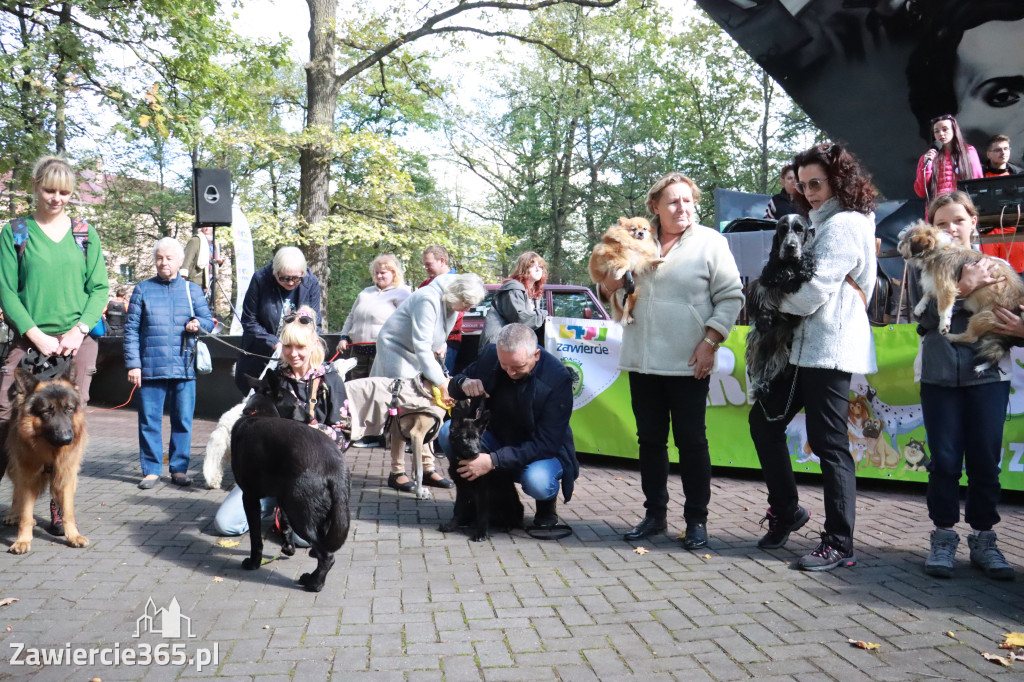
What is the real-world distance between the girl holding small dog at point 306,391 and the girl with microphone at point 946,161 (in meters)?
5.99

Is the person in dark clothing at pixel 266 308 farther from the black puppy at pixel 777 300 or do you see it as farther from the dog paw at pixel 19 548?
the black puppy at pixel 777 300

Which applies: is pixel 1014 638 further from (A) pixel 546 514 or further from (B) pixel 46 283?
(B) pixel 46 283

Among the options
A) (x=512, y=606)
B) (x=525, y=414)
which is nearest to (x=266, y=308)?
(x=525, y=414)

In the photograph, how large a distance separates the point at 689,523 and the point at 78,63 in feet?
37.8

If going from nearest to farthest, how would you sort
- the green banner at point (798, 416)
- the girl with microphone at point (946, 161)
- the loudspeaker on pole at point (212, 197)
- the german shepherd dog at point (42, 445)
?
the german shepherd dog at point (42, 445) < the green banner at point (798, 416) < the girl with microphone at point (946, 161) < the loudspeaker on pole at point (212, 197)

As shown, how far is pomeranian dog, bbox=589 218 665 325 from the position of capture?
13.4 ft

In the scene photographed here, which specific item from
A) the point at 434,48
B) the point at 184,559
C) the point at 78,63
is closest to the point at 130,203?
the point at 434,48

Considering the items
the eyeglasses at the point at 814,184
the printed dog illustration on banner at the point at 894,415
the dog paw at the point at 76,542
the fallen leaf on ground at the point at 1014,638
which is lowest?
the dog paw at the point at 76,542

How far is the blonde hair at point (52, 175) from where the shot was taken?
14.2 feet

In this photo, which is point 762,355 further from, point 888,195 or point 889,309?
point 888,195

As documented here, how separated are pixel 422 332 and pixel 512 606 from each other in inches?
101

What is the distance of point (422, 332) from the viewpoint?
5.49m

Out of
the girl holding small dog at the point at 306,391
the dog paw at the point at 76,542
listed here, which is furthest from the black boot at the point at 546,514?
the dog paw at the point at 76,542

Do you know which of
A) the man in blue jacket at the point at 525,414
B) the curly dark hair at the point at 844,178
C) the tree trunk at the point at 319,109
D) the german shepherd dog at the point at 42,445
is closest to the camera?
the curly dark hair at the point at 844,178
